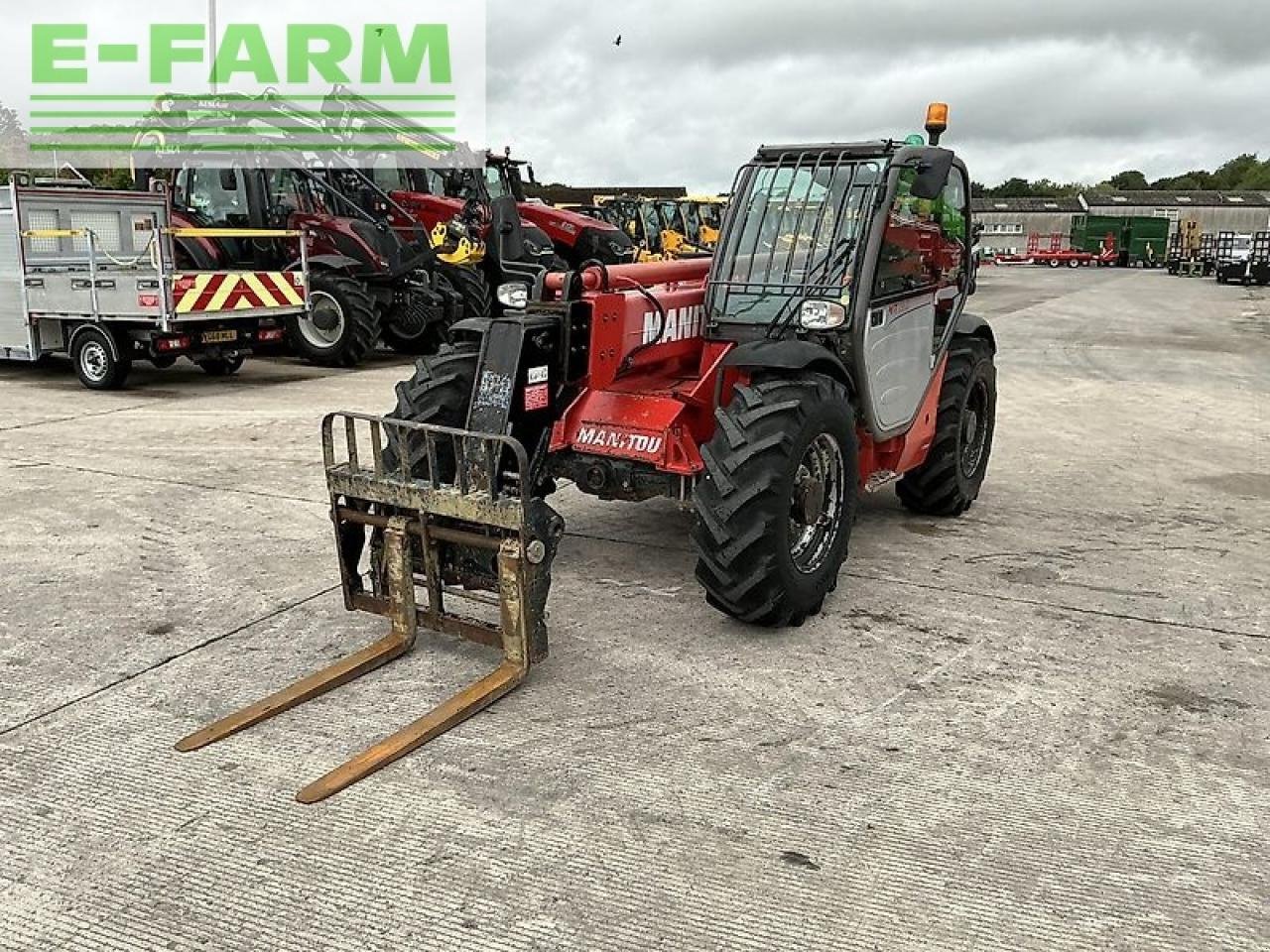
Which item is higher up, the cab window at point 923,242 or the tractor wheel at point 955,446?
the cab window at point 923,242

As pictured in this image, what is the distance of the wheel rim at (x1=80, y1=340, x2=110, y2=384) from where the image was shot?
35.3 feet

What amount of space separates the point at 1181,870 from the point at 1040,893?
42 cm

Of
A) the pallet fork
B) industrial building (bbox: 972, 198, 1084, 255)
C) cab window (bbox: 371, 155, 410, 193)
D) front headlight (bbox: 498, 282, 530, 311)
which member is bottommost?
the pallet fork

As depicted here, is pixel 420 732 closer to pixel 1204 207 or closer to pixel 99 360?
pixel 99 360

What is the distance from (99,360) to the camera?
10.9 m

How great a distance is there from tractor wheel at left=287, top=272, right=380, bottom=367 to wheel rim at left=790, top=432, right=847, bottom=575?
28.6 ft

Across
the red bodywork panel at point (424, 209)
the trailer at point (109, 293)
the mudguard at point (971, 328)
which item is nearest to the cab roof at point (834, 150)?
the mudguard at point (971, 328)

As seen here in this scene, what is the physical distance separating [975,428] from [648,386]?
252 centimetres

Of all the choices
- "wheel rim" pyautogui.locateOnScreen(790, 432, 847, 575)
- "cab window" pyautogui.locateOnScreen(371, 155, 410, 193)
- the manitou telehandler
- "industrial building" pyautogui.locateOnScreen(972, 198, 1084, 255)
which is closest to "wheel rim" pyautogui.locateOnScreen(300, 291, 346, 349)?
"cab window" pyautogui.locateOnScreen(371, 155, 410, 193)

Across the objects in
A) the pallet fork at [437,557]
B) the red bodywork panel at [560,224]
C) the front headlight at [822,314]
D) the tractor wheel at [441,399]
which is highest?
the red bodywork panel at [560,224]

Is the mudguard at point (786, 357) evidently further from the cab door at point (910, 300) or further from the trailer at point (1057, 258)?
the trailer at point (1057, 258)

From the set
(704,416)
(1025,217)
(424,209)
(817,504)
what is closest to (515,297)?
(704,416)

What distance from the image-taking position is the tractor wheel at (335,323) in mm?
12305

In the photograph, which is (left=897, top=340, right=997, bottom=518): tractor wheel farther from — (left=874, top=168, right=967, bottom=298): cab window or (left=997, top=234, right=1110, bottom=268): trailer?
(left=997, top=234, right=1110, bottom=268): trailer
